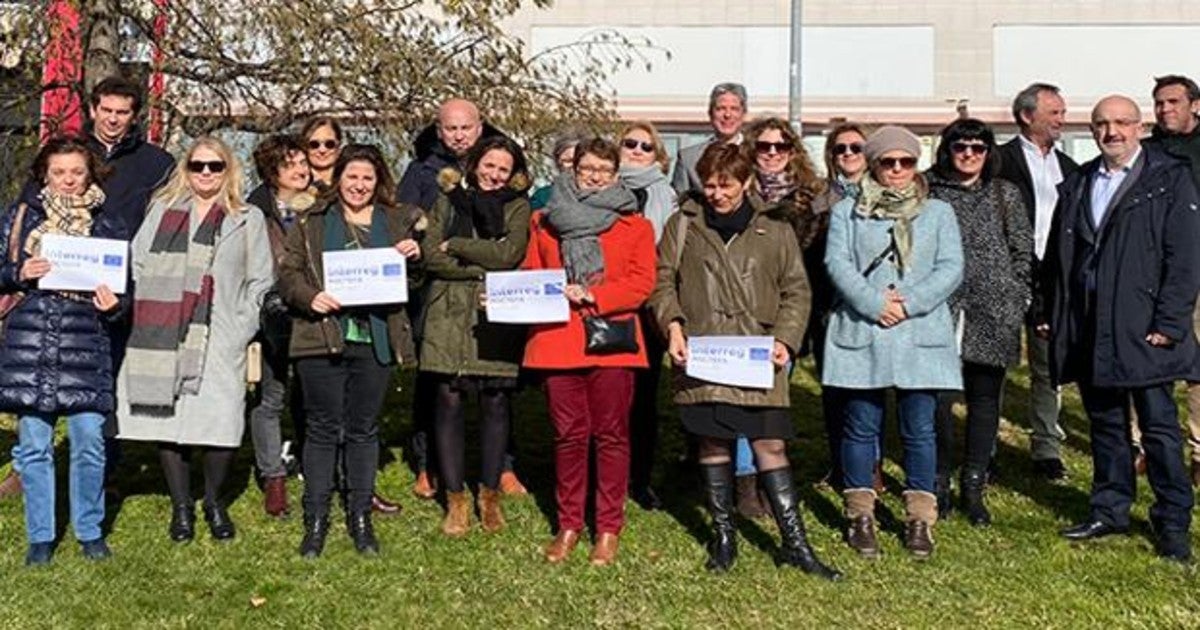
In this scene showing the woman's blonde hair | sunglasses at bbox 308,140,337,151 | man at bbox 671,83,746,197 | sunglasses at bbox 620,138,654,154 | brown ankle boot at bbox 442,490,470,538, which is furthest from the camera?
man at bbox 671,83,746,197

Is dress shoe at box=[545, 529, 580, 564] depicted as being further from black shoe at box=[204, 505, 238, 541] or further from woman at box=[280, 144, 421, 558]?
black shoe at box=[204, 505, 238, 541]

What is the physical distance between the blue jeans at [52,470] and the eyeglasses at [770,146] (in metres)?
3.42

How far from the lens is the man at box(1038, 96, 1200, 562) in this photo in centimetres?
524

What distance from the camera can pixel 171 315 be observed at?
529cm

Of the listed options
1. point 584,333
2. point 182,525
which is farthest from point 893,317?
point 182,525

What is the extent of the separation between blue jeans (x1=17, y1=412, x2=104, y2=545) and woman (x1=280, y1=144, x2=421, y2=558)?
0.95 meters

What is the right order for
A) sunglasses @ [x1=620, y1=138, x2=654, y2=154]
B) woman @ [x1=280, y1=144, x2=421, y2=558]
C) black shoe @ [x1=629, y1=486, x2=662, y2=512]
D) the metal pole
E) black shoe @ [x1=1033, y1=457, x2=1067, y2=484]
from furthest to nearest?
the metal pole, black shoe @ [x1=1033, y1=457, x2=1067, y2=484], black shoe @ [x1=629, y1=486, x2=662, y2=512], sunglasses @ [x1=620, y1=138, x2=654, y2=154], woman @ [x1=280, y1=144, x2=421, y2=558]

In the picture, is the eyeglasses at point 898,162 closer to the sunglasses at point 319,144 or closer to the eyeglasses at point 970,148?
the eyeglasses at point 970,148

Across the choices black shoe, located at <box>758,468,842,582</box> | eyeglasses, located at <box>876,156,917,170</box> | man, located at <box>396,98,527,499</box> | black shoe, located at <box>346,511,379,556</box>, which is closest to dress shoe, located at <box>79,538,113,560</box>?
black shoe, located at <box>346,511,379,556</box>

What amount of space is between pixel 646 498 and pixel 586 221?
74.0 inches

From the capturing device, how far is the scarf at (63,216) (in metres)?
5.06

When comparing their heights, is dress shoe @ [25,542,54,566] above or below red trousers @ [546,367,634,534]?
below

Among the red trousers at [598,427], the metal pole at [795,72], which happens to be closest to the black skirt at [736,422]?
the red trousers at [598,427]

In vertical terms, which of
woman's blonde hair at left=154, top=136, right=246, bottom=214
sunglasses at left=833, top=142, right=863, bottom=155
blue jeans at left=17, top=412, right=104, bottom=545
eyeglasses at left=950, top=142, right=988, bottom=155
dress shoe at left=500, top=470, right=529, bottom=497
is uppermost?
sunglasses at left=833, top=142, right=863, bottom=155
